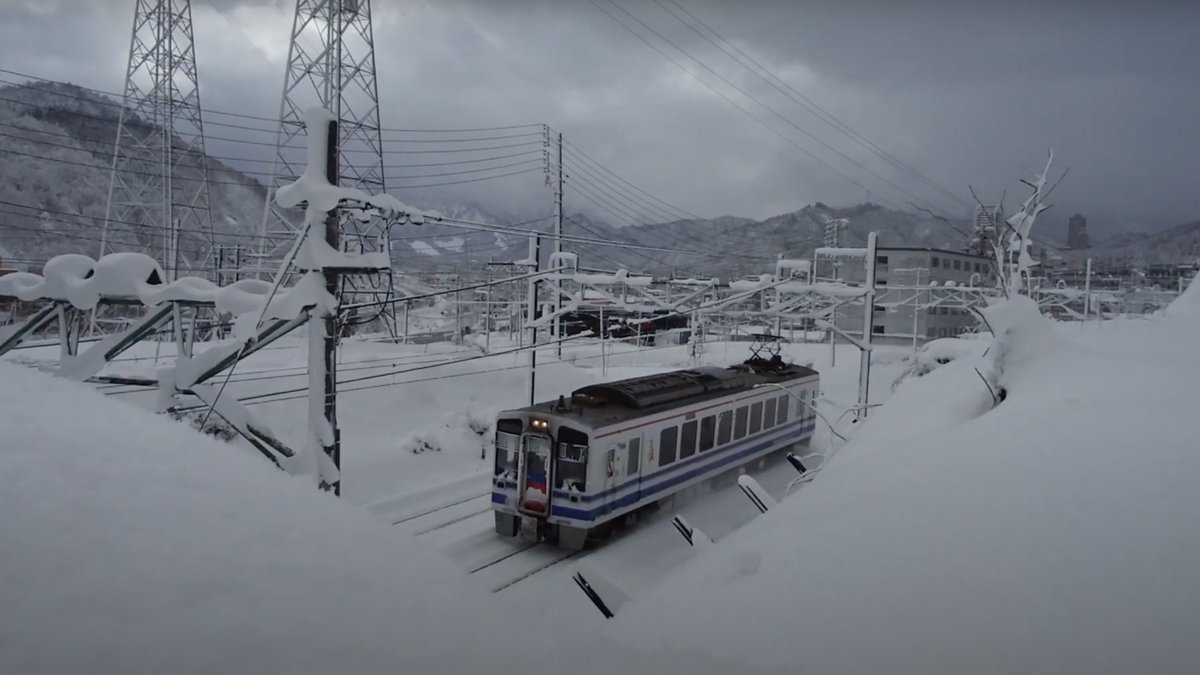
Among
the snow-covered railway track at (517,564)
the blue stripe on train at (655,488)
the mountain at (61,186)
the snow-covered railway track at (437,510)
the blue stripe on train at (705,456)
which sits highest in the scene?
the mountain at (61,186)

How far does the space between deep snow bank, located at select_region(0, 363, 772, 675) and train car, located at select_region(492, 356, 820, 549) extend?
693 cm

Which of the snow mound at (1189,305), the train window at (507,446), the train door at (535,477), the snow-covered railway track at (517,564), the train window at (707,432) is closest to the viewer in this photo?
the snow-covered railway track at (517,564)

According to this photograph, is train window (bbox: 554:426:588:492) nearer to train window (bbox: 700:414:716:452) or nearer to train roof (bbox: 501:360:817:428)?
train roof (bbox: 501:360:817:428)

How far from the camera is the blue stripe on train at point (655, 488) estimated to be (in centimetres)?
1102

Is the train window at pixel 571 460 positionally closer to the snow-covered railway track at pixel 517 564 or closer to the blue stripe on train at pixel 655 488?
the blue stripe on train at pixel 655 488

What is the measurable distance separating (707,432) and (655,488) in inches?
74.5

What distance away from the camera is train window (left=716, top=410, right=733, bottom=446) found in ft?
46.3

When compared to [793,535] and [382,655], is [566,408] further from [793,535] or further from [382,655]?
[382,655]

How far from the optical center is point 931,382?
1305cm

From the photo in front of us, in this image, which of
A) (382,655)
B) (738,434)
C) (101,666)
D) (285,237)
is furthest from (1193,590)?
(285,237)

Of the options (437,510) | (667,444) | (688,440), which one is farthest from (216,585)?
(437,510)

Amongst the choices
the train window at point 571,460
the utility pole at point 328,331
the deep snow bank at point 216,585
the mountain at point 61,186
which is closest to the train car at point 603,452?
the train window at point 571,460

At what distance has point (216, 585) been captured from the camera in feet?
9.18

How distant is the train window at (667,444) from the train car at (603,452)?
0.02 meters
